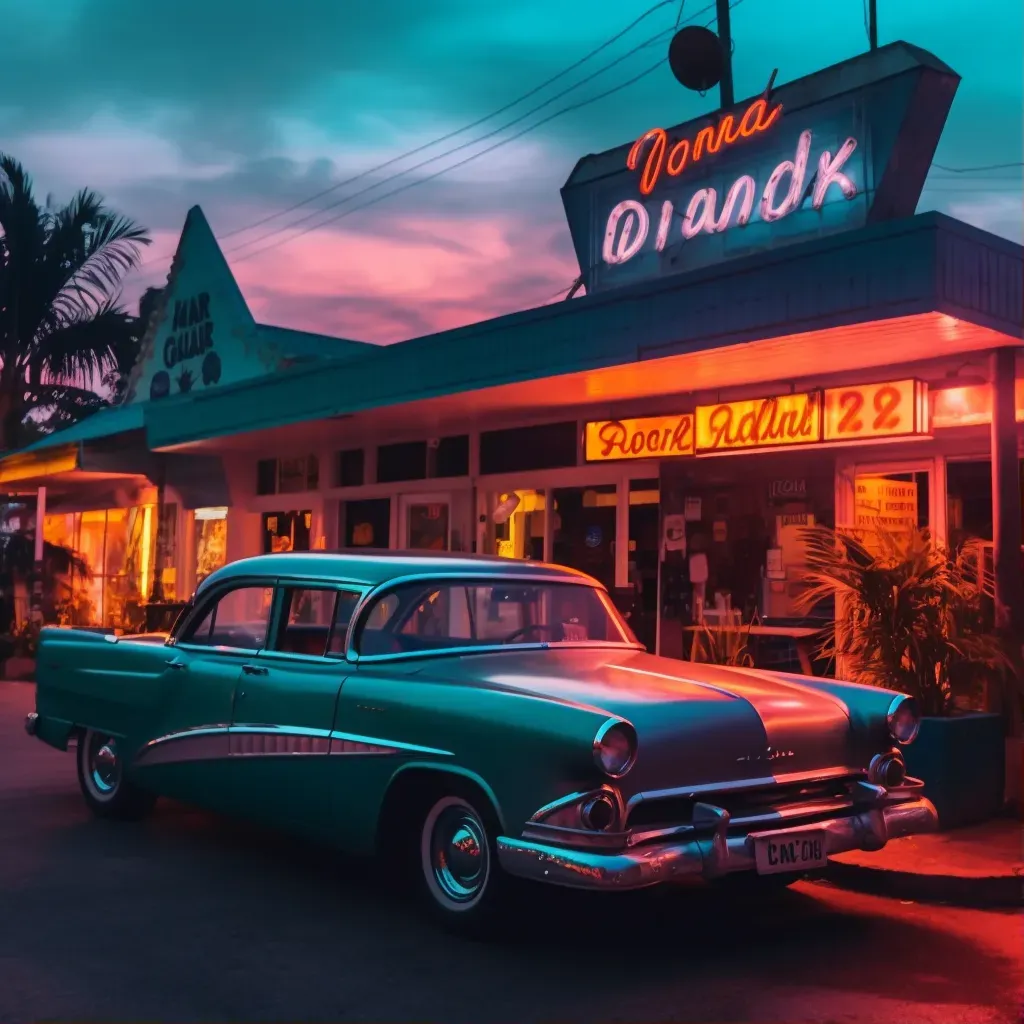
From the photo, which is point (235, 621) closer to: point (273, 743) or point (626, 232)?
point (273, 743)

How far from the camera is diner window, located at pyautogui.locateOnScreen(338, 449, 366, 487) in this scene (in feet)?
52.2

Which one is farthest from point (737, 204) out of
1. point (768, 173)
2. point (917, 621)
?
point (917, 621)

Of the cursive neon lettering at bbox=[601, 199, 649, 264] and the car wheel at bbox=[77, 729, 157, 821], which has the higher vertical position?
the cursive neon lettering at bbox=[601, 199, 649, 264]

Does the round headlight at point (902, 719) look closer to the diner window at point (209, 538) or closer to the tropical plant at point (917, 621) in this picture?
the tropical plant at point (917, 621)

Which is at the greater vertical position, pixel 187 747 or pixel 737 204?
pixel 737 204

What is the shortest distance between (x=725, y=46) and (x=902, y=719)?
13.1 metres

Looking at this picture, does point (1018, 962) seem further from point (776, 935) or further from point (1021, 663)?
point (1021, 663)

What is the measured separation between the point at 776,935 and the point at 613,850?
48.8 inches

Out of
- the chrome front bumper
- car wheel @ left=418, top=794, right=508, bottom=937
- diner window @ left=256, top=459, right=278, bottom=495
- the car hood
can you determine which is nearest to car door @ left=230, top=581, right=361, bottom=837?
car wheel @ left=418, top=794, right=508, bottom=937

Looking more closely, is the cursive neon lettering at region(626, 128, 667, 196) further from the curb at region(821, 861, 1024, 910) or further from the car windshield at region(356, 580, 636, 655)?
the curb at region(821, 861, 1024, 910)

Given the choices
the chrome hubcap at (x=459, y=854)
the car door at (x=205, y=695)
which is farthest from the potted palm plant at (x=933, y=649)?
the car door at (x=205, y=695)

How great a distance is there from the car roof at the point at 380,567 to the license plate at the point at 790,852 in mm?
1970

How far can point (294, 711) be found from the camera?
231 inches

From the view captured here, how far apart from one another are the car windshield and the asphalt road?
124 centimetres
